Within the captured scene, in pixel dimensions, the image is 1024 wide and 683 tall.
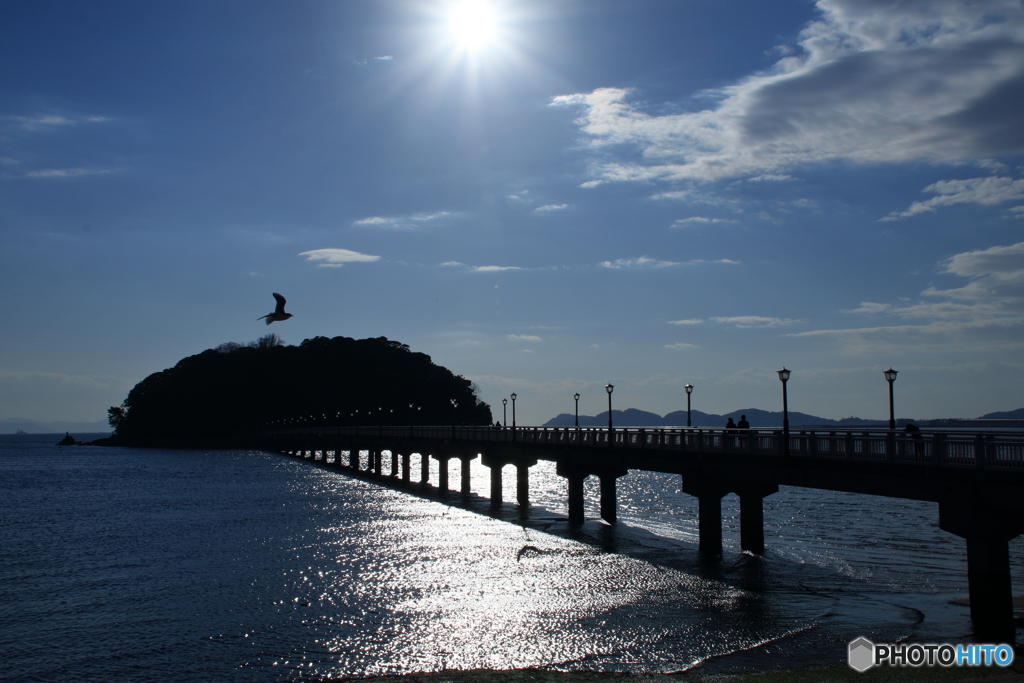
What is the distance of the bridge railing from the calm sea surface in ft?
15.2

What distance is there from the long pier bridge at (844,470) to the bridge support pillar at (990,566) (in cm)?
3

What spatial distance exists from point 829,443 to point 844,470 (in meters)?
1.05

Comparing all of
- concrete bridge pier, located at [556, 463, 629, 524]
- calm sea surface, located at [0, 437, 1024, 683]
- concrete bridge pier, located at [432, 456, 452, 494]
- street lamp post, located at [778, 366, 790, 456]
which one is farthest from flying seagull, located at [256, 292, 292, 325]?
concrete bridge pier, located at [432, 456, 452, 494]

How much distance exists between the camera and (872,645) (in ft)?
63.1

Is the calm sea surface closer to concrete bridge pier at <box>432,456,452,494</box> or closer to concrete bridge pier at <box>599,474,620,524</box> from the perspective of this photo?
concrete bridge pier at <box>599,474,620,524</box>

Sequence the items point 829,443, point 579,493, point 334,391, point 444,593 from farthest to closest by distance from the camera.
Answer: point 334,391 < point 579,493 < point 444,593 < point 829,443

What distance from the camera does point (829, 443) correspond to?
2484cm

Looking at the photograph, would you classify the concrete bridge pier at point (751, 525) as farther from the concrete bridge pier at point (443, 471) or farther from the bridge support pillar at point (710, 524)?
the concrete bridge pier at point (443, 471)

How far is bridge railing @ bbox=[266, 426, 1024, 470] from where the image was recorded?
19.6m

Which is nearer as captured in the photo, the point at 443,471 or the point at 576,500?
the point at 576,500

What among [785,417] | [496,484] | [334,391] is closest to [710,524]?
[785,417]

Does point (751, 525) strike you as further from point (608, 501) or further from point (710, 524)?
point (608, 501)

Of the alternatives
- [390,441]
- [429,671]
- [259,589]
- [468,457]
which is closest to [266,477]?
[390,441]

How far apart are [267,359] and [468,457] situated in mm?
147137
